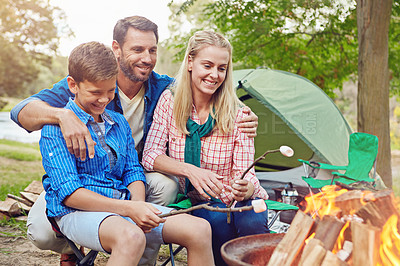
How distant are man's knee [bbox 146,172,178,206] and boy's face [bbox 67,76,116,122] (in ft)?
1.98

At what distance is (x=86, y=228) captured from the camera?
6.11 ft

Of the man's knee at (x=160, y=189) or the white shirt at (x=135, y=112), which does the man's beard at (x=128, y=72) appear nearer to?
the white shirt at (x=135, y=112)

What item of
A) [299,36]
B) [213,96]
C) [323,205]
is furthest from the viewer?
[299,36]

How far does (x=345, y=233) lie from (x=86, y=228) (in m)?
1.16

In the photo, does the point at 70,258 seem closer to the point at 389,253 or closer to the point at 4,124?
the point at 389,253

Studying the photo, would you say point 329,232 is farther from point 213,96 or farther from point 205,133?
point 213,96

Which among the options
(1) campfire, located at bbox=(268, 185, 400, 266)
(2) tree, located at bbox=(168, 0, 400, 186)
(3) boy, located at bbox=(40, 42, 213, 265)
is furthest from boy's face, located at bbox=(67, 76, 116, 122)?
(2) tree, located at bbox=(168, 0, 400, 186)

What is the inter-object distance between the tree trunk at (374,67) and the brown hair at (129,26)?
3.41 metres

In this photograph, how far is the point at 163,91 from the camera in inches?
114

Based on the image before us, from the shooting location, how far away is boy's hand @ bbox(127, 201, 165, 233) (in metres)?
1.84

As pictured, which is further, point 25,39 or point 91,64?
point 25,39

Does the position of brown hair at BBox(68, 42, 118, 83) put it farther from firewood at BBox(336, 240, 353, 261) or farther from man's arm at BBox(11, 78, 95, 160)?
firewood at BBox(336, 240, 353, 261)

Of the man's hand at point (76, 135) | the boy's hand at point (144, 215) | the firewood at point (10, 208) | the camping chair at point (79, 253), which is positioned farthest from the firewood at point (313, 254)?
the firewood at point (10, 208)

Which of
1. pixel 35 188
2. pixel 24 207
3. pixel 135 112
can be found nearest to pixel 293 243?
pixel 135 112
